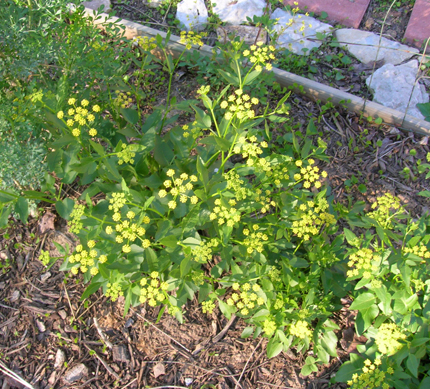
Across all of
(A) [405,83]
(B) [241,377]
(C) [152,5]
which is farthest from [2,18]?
(A) [405,83]

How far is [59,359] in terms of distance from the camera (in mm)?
2545

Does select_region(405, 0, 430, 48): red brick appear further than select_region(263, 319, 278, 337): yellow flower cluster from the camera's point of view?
Yes


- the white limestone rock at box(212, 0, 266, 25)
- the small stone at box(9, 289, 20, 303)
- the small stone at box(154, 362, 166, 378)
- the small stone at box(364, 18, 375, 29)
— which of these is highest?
the small stone at box(364, 18, 375, 29)

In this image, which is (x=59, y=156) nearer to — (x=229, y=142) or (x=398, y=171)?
(x=229, y=142)

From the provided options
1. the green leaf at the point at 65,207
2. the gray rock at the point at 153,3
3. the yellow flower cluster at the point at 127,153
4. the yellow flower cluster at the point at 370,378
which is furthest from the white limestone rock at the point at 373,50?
the green leaf at the point at 65,207

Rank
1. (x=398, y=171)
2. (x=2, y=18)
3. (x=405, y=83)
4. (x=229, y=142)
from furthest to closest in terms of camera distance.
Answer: (x=405, y=83), (x=398, y=171), (x=2, y=18), (x=229, y=142)

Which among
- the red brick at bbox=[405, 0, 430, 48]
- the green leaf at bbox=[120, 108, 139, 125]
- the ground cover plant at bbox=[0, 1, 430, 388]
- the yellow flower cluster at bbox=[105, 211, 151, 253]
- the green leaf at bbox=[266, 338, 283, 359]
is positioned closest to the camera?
the yellow flower cluster at bbox=[105, 211, 151, 253]

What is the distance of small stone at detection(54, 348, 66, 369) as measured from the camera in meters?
2.53

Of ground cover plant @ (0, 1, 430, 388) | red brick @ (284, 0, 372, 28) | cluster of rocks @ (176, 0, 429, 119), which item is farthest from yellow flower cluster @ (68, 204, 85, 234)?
red brick @ (284, 0, 372, 28)

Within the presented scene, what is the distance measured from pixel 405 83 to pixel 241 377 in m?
3.32

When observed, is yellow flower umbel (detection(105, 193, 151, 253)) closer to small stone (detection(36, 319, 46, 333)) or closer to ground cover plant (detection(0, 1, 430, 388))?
ground cover plant (detection(0, 1, 430, 388))

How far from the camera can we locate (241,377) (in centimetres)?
251

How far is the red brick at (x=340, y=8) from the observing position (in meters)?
4.31

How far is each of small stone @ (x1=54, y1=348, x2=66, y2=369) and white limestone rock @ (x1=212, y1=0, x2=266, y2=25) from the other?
149 inches
